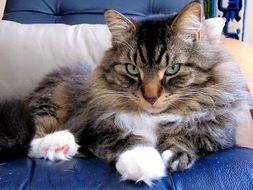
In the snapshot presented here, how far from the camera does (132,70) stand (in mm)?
1076

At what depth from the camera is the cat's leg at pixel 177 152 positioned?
929 millimetres

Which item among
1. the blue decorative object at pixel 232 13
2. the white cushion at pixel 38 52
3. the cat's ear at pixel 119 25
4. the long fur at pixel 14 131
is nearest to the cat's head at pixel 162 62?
the cat's ear at pixel 119 25

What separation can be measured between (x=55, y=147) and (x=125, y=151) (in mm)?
209

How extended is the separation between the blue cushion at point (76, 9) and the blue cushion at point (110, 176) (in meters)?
1.05

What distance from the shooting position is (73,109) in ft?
4.22

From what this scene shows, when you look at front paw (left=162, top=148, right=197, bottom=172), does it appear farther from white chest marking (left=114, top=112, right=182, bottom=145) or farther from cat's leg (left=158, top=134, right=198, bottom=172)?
white chest marking (left=114, top=112, right=182, bottom=145)

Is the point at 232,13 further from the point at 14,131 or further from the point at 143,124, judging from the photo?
the point at 14,131

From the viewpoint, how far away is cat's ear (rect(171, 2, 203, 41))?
3.38ft

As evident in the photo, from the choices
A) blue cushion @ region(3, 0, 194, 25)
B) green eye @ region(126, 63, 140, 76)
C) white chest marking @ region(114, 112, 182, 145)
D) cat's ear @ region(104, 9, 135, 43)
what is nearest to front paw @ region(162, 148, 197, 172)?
white chest marking @ region(114, 112, 182, 145)

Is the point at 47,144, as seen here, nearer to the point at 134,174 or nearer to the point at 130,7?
the point at 134,174

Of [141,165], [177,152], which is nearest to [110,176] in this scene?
[141,165]

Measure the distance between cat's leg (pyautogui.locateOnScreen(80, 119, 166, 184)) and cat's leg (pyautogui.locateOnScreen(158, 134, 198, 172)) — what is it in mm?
Answer: 26

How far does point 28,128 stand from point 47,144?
98 mm

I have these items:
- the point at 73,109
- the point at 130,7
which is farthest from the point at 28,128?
the point at 130,7
